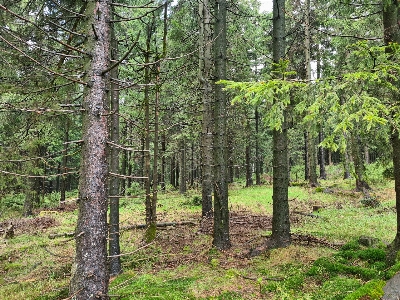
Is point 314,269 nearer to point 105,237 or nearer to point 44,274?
point 105,237

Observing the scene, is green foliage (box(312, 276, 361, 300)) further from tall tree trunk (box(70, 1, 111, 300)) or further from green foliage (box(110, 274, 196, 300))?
tall tree trunk (box(70, 1, 111, 300))

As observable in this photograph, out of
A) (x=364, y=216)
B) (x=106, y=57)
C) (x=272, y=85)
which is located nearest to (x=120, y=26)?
(x=272, y=85)

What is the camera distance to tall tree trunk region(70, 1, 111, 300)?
2.90 m

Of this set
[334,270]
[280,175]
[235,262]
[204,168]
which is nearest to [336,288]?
[334,270]

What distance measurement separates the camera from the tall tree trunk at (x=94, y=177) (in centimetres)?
290

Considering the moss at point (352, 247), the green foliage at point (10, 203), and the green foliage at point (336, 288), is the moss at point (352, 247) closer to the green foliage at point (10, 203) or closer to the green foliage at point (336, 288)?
the green foliage at point (336, 288)

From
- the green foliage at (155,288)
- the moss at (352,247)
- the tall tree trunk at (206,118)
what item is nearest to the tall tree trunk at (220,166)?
the green foliage at (155,288)

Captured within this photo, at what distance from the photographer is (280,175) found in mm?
7895

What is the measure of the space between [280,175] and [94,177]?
19.4 feet

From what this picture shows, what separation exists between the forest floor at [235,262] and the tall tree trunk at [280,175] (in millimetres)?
440

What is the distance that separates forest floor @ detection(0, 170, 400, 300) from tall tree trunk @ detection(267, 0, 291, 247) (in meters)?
0.44

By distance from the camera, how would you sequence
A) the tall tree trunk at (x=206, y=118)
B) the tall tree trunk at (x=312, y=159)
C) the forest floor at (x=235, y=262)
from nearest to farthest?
the forest floor at (x=235, y=262), the tall tree trunk at (x=206, y=118), the tall tree trunk at (x=312, y=159)

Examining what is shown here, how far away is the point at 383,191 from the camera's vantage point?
18.2 metres

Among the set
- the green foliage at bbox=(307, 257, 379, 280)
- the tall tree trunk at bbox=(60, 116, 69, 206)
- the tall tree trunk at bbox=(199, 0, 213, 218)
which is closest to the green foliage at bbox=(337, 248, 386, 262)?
the green foliage at bbox=(307, 257, 379, 280)
